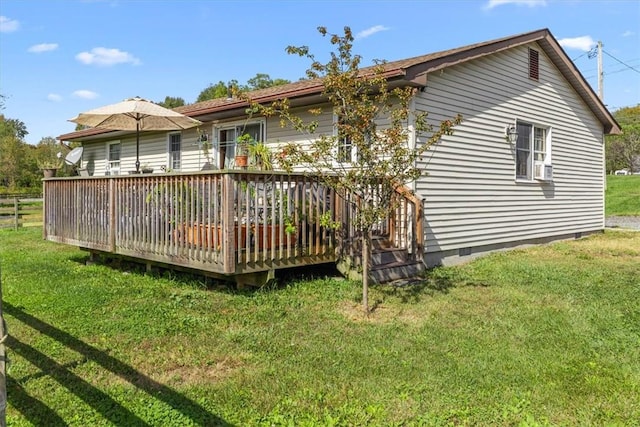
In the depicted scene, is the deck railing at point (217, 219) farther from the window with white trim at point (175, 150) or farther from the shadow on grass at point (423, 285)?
the window with white trim at point (175, 150)

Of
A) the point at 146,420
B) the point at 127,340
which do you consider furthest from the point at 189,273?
the point at 146,420

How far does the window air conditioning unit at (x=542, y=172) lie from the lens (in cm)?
1071

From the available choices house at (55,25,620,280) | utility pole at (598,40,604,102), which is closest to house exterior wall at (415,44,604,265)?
house at (55,25,620,280)

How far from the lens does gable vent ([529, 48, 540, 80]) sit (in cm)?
1045

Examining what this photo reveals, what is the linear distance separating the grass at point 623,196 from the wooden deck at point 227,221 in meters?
19.6

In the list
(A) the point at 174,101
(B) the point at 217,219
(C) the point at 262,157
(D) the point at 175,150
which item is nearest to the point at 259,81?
(A) the point at 174,101

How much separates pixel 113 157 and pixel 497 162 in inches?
444

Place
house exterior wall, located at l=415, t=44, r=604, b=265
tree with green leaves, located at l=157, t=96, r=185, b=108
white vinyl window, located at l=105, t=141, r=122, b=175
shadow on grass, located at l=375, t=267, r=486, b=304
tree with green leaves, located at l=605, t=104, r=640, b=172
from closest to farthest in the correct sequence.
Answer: shadow on grass, located at l=375, t=267, r=486, b=304, house exterior wall, located at l=415, t=44, r=604, b=265, white vinyl window, located at l=105, t=141, r=122, b=175, tree with green leaves, located at l=605, t=104, r=640, b=172, tree with green leaves, located at l=157, t=96, r=185, b=108

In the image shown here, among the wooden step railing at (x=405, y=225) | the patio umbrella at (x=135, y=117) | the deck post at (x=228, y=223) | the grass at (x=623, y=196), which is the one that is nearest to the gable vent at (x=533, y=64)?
the wooden step railing at (x=405, y=225)

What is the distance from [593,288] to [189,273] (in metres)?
5.58

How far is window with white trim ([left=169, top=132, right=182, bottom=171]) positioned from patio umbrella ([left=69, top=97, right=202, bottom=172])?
108 inches

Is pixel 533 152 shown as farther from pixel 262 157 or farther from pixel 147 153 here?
pixel 147 153

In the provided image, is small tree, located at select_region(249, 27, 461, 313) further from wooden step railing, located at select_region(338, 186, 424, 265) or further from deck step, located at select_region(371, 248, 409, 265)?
wooden step railing, located at select_region(338, 186, 424, 265)

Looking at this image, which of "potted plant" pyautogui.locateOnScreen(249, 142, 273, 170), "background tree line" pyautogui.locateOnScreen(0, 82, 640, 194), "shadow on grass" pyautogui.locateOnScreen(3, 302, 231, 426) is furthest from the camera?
"background tree line" pyautogui.locateOnScreen(0, 82, 640, 194)
